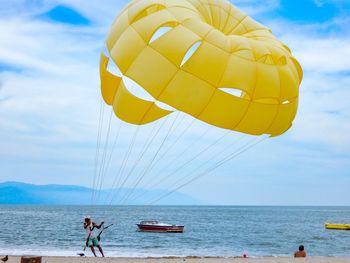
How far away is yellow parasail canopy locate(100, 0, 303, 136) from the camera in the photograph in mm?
11391

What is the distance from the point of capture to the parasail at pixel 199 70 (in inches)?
448

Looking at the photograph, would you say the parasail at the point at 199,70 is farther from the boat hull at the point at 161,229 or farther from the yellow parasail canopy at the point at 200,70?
the boat hull at the point at 161,229

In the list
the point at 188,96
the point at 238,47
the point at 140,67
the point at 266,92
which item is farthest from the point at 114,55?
the point at 266,92

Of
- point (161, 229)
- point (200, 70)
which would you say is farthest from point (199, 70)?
point (161, 229)

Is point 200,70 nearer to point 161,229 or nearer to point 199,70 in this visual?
point 199,70

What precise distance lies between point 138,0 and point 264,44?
12.3 feet

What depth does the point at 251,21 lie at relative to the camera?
541 inches

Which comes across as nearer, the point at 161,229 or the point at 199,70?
the point at 199,70

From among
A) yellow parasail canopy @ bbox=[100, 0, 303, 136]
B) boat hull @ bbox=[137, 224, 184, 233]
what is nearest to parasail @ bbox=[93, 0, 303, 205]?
yellow parasail canopy @ bbox=[100, 0, 303, 136]

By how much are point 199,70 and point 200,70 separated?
0.02 meters

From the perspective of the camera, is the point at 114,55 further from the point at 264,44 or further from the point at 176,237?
the point at 176,237

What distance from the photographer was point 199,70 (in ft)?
37.4

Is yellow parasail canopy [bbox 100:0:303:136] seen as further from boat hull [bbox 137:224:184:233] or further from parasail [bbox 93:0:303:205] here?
boat hull [bbox 137:224:184:233]

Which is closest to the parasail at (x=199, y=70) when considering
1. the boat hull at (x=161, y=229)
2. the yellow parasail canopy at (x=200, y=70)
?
the yellow parasail canopy at (x=200, y=70)
